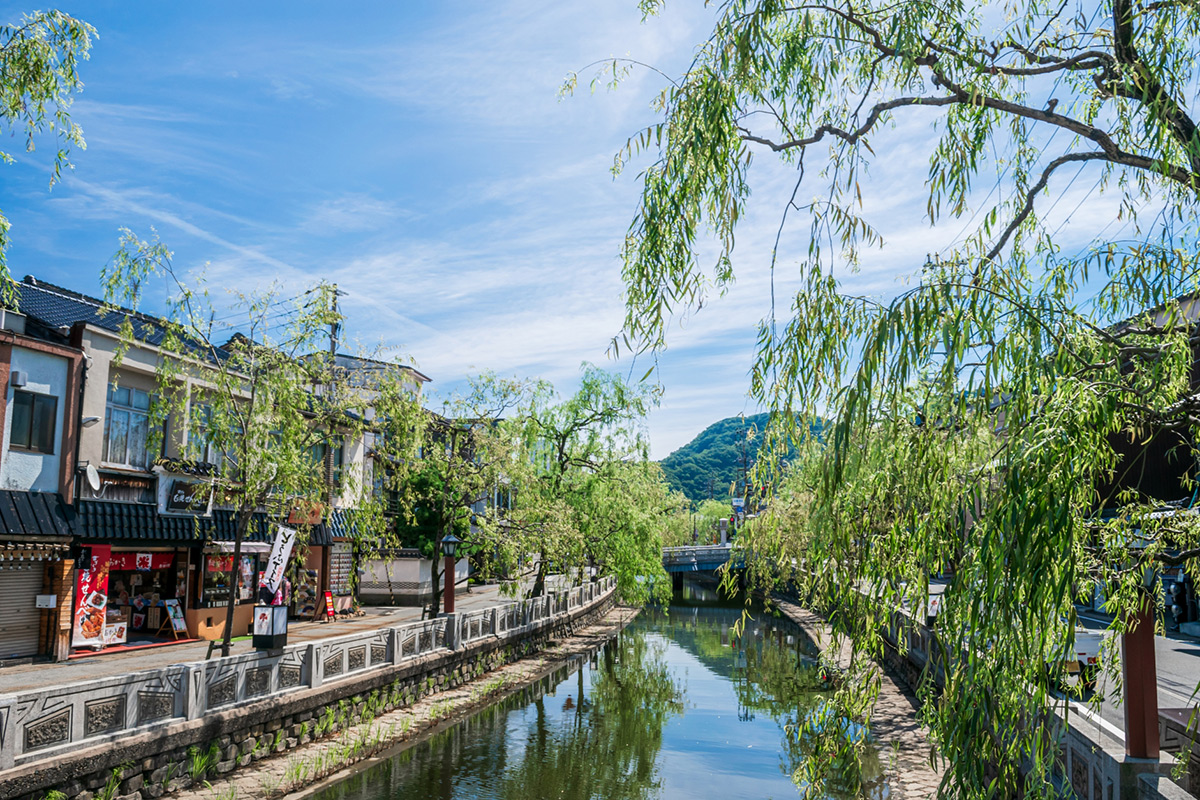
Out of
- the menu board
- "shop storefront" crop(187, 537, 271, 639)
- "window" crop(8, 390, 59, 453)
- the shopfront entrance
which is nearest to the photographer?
the shopfront entrance

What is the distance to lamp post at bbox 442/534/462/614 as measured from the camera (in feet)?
70.2

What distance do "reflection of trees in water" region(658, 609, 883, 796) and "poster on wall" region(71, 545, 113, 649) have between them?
1603 cm

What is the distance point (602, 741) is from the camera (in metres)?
18.1

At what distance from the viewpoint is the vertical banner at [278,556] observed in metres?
15.8

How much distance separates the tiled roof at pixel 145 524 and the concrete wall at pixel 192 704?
3829 millimetres

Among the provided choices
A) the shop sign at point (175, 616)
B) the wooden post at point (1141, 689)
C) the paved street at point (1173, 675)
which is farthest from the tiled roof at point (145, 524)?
the paved street at point (1173, 675)

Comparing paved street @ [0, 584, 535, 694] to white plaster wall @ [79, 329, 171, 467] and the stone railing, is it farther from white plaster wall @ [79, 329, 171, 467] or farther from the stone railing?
white plaster wall @ [79, 329, 171, 467]

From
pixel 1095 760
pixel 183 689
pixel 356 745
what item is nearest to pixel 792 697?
pixel 356 745

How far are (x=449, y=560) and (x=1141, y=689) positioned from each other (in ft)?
57.3

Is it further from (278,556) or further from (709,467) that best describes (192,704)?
(709,467)

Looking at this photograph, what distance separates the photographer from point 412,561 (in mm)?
37219

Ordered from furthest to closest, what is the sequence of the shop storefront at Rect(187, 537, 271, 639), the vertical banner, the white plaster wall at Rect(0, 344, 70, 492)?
1. the shop storefront at Rect(187, 537, 271, 639)
2. the white plaster wall at Rect(0, 344, 70, 492)
3. the vertical banner

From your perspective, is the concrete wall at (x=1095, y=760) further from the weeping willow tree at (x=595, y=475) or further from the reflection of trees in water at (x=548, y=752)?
the weeping willow tree at (x=595, y=475)

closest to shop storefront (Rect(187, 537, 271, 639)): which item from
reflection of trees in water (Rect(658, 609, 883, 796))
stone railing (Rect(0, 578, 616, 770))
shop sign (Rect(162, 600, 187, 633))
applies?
shop sign (Rect(162, 600, 187, 633))
